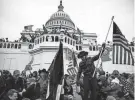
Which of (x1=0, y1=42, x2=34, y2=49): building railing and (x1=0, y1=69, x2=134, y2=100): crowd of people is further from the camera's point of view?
(x1=0, y1=42, x2=34, y2=49): building railing

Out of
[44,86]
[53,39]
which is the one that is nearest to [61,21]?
[53,39]

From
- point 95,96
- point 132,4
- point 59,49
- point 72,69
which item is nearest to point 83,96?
point 95,96

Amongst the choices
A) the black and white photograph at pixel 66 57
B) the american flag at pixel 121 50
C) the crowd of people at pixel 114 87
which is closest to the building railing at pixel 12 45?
the black and white photograph at pixel 66 57

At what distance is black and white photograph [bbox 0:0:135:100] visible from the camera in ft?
23.7

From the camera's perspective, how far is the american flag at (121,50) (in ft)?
23.5

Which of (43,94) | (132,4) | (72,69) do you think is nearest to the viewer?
(43,94)

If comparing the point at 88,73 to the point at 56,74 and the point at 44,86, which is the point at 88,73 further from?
the point at 44,86

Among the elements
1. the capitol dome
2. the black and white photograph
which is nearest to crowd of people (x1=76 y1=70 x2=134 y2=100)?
the black and white photograph

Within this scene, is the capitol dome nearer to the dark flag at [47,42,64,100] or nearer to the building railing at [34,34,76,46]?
the building railing at [34,34,76,46]

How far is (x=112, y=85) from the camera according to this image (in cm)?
767

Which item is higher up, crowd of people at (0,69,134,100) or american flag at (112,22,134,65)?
american flag at (112,22,134,65)

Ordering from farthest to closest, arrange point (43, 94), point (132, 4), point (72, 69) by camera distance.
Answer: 1. point (132, 4)
2. point (72, 69)
3. point (43, 94)

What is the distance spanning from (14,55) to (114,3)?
3870mm

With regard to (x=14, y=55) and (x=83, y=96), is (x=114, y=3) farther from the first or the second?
(x=14, y=55)
